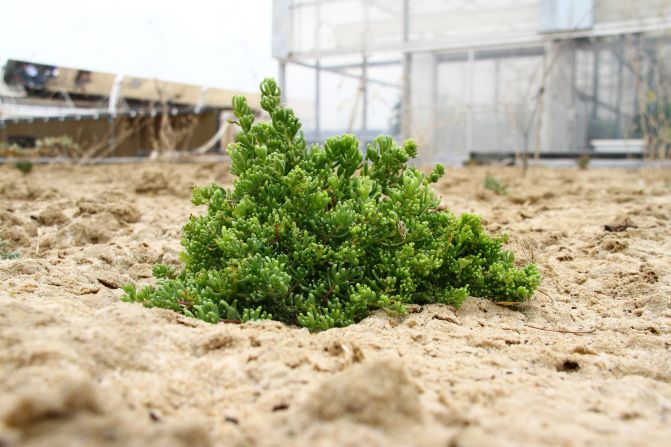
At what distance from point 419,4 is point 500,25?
2.09m

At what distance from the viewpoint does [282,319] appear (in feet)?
8.02

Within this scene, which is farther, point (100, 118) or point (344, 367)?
point (100, 118)

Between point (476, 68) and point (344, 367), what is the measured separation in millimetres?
14147

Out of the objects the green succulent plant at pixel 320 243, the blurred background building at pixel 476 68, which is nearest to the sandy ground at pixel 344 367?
the green succulent plant at pixel 320 243

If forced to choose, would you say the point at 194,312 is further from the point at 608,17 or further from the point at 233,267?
the point at 608,17

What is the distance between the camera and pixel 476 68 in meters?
14.9

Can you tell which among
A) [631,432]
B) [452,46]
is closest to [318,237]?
[631,432]

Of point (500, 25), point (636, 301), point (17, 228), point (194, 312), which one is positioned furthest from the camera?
point (500, 25)

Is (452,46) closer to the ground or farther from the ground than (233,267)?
farther from the ground

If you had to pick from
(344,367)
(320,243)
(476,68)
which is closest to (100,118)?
(476,68)

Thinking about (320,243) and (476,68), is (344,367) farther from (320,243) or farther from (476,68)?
(476,68)

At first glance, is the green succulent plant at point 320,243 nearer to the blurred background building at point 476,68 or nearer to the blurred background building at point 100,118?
the blurred background building at point 476,68

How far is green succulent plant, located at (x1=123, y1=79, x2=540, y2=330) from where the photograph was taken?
7.89 ft

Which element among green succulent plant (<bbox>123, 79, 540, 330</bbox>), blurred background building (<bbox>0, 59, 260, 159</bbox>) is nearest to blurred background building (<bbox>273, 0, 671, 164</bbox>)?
blurred background building (<bbox>0, 59, 260, 159</bbox>)
